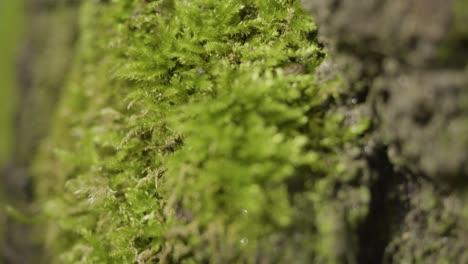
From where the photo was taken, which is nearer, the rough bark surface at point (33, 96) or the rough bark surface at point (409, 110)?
the rough bark surface at point (409, 110)

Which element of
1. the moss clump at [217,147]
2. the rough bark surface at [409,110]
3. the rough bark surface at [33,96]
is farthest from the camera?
the rough bark surface at [33,96]

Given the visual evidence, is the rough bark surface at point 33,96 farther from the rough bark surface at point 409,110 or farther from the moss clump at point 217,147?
the rough bark surface at point 409,110

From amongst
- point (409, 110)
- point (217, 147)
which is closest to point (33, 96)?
point (217, 147)

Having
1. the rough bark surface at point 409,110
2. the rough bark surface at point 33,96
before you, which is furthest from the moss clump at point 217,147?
the rough bark surface at point 33,96

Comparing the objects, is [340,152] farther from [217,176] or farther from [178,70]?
[178,70]

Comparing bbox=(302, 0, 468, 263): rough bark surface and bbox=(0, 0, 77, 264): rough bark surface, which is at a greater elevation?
bbox=(0, 0, 77, 264): rough bark surface

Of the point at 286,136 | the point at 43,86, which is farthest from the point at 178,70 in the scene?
the point at 43,86

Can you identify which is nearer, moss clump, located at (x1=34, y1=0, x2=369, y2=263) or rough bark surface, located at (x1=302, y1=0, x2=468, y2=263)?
rough bark surface, located at (x1=302, y1=0, x2=468, y2=263)

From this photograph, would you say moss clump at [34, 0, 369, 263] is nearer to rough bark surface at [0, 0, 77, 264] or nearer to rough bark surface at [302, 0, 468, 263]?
rough bark surface at [302, 0, 468, 263]

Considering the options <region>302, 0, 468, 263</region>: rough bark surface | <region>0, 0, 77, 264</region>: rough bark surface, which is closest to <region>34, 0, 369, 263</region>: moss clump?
<region>302, 0, 468, 263</region>: rough bark surface
